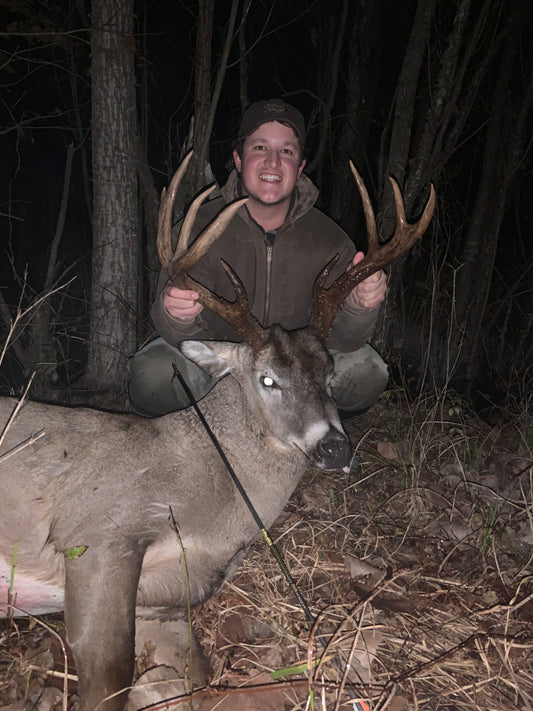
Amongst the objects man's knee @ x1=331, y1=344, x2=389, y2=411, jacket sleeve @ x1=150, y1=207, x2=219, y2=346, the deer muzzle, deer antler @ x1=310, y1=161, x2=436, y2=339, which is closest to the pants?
man's knee @ x1=331, y1=344, x2=389, y2=411

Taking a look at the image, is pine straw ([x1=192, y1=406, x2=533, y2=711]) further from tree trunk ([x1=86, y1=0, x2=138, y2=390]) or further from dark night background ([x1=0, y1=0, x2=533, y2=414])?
tree trunk ([x1=86, y1=0, x2=138, y2=390])

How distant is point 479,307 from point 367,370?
407 cm

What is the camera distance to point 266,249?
435cm

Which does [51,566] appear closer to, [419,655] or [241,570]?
[241,570]

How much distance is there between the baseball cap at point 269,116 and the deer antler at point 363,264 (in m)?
1.17

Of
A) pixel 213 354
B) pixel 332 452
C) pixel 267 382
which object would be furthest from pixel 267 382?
pixel 332 452

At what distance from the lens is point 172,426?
10.8 ft

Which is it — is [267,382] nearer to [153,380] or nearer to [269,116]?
[153,380]

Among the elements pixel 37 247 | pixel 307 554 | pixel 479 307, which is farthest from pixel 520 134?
pixel 37 247

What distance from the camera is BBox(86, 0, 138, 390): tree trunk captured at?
5000 mm

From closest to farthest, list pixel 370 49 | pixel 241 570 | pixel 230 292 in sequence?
pixel 241 570 < pixel 230 292 < pixel 370 49

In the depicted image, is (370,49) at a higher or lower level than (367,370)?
higher

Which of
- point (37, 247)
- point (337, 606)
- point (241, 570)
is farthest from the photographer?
point (37, 247)

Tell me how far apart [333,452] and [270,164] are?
8.22 ft
